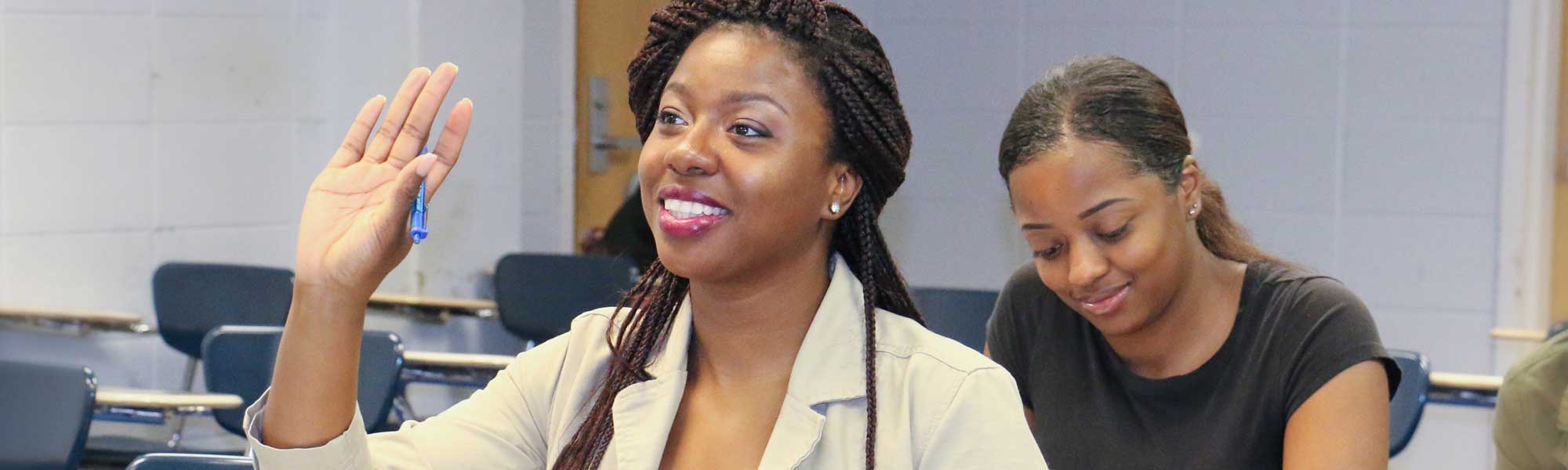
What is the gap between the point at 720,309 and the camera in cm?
134

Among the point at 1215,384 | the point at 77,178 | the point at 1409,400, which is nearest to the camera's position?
the point at 1215,384

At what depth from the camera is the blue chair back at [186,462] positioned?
2.23 meters

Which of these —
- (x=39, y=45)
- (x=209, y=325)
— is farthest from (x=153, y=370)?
(x=39, y=45)

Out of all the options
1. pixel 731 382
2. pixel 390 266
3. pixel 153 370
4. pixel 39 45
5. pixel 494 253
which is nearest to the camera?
pixel 390 266

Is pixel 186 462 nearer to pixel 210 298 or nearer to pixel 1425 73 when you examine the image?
pixel 210 298

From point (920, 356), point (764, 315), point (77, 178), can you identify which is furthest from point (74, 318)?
point (920, 356)

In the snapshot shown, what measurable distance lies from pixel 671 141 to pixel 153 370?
3.60m

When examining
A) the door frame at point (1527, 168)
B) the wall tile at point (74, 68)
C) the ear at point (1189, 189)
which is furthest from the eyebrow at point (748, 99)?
the door frame at point (1527, 168)

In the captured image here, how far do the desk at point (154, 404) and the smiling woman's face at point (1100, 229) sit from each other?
183cm

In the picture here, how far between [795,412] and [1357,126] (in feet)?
12.1

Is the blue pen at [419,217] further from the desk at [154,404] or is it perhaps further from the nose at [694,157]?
the desk at [154,404]

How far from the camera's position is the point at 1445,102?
4.52m

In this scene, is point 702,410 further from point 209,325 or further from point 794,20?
point 209,325

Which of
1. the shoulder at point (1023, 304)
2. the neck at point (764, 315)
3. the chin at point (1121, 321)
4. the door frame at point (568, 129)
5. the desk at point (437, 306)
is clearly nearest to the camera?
the neck at point (764, 315)
